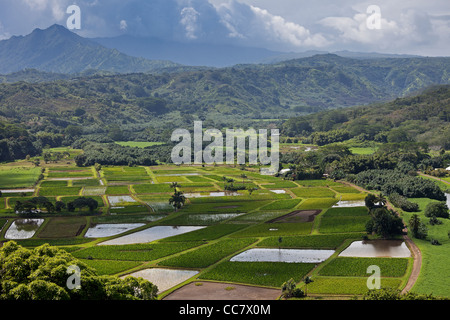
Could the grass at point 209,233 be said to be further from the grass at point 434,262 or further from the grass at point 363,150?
the grass at point 363,150

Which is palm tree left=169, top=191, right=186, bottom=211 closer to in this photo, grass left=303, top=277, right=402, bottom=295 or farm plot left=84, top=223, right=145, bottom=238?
farm plot left=84, top=223, right=145, bottom=238

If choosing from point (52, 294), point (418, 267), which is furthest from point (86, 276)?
point (418, 267)

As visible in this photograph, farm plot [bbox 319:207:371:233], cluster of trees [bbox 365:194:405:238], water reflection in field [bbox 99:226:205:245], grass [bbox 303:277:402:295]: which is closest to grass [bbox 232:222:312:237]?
farm plot [bbox 319:207:371:233]

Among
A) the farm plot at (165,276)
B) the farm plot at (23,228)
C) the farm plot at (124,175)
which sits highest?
the farm plot at (124,175)

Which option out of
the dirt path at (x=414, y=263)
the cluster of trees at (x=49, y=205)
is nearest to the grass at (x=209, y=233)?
the cluster of trees at (x=49, y=205)

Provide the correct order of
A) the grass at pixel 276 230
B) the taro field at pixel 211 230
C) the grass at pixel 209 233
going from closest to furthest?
the taro field at pixel 211 230 → the grass at pixel 209 233 → the grass at pixel 276 230
